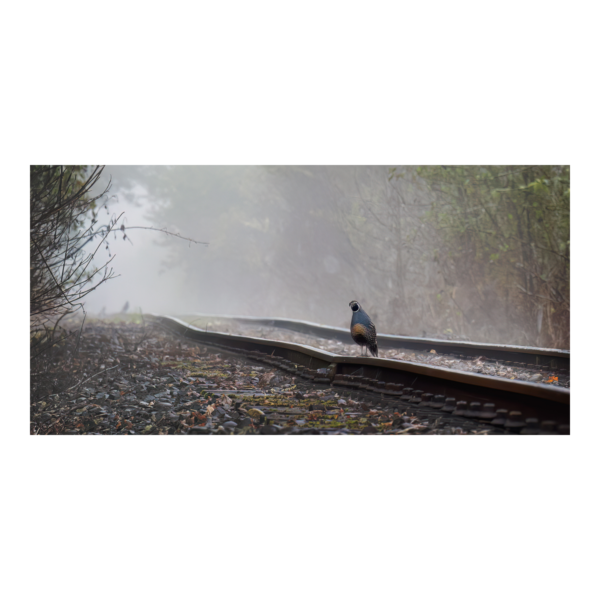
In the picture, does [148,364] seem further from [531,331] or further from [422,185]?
[531,331]

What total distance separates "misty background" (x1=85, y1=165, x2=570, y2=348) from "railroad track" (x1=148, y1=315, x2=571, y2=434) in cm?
110

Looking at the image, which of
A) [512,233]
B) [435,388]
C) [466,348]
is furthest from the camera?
[466,348]

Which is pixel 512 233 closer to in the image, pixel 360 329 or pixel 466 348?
pixel 466 348

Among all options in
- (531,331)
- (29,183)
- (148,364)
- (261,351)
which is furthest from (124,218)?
(531,331)

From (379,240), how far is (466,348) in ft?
12.3

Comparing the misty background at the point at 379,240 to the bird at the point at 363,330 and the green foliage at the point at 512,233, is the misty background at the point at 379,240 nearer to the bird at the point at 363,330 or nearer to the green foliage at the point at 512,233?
the green foliage at the point at 512,233

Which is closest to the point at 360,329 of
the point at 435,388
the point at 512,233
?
the point at 435,388

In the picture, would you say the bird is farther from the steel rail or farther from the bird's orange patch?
the steel rail

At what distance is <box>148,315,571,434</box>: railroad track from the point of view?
387 cm

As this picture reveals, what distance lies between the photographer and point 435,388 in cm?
438

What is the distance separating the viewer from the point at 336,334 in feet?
26.9

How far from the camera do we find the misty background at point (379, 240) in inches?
216

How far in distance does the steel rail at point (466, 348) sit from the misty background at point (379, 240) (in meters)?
0.23

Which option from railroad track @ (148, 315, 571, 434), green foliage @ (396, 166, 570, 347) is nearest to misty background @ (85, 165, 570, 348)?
green foliage @ (396, 166, 570, 347)
